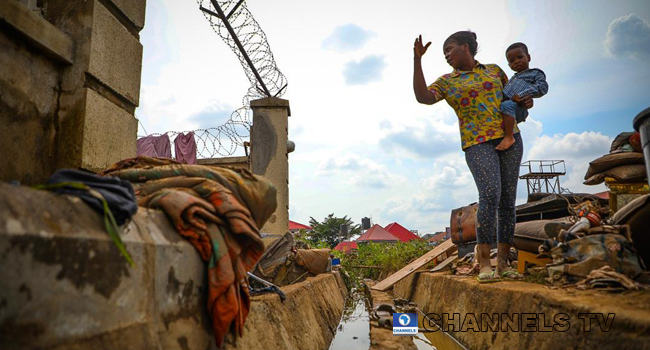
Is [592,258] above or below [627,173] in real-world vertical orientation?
below

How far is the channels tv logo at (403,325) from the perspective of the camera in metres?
4.00

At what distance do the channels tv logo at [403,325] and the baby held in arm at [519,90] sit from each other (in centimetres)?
195

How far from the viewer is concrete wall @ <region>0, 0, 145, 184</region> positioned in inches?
87.7

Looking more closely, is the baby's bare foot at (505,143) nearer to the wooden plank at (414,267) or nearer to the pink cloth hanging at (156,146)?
the wooden plank at (414,267)

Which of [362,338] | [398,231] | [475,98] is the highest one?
[475,98]

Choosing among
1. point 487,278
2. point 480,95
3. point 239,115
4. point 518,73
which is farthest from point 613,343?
point 239,115

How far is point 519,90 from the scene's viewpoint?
337cm

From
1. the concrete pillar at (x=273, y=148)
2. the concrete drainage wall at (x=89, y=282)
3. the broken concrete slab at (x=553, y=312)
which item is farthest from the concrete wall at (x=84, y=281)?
the concrete pillar at (x=273, y=148)

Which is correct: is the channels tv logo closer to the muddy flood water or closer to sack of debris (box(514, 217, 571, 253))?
the muddy flood water

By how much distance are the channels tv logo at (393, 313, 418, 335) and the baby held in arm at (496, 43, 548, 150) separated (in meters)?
1.95

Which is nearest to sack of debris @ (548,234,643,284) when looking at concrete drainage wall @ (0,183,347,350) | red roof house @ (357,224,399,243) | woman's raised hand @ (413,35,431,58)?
woman's raised hand @ (413,35,431,58)

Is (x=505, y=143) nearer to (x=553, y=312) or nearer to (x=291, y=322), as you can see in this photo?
(x=553, y=312)

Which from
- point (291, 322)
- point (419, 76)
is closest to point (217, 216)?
point (291, 322)

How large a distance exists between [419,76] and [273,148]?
4537 mm
